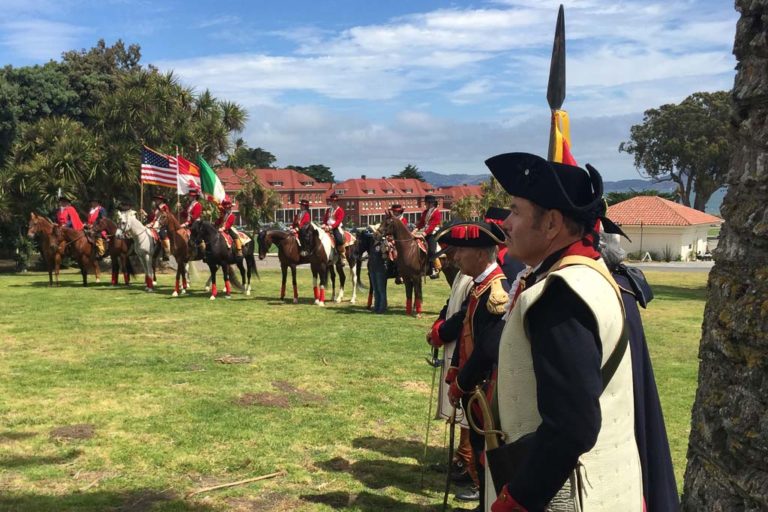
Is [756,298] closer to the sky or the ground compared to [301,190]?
closer to the ground

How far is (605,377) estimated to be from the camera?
2029 millimetres

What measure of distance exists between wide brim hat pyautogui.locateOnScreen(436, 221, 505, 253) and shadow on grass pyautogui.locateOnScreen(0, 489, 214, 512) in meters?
2.71

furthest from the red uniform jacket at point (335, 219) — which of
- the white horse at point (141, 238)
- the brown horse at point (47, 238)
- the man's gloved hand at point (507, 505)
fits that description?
the man's gloved hand at point (507, 505)

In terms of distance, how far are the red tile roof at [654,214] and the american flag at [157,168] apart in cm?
3644

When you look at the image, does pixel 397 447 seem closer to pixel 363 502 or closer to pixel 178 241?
pixel 363 502

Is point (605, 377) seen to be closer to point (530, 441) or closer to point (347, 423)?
point (530, 441)

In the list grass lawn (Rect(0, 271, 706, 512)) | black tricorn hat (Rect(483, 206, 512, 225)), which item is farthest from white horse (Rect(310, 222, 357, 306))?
black tricorn hat (Rect(483, 206, 512, 225))

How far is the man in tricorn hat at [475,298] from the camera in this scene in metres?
3.88

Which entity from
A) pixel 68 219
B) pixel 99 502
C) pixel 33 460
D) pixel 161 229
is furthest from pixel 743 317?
pixel 68 219

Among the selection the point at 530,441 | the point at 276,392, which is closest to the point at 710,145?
the point at 276,392

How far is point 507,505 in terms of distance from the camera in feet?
6.47

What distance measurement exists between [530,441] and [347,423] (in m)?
5.03

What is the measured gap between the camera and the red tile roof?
49219mm

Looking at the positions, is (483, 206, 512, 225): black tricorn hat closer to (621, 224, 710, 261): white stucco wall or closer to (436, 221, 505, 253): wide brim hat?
(436, 221, 505, 253): wide brim hat
